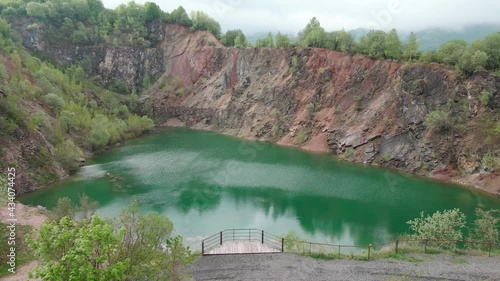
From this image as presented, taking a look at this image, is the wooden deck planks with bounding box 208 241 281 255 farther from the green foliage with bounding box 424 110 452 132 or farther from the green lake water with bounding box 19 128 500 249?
the green foliage with bounding box 424 110 452 132

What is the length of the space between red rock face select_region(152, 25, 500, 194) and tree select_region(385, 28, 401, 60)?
189cm

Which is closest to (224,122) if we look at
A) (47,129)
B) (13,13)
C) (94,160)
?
(94,160)

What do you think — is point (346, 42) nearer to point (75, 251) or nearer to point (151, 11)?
point (151, 11)

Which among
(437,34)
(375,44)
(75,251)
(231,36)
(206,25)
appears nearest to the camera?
(75,251)

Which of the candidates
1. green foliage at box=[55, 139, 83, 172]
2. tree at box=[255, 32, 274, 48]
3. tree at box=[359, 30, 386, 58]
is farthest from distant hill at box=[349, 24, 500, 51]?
green foliage at box=[55, 139, 83, 172]

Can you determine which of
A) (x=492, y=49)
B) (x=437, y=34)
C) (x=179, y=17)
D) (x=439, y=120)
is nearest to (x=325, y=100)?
(x=439, y=120)

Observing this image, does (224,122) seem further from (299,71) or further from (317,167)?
(317,167)

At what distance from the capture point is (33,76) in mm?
64062

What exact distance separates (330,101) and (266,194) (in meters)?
34.5

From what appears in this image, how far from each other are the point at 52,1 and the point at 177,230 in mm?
91053

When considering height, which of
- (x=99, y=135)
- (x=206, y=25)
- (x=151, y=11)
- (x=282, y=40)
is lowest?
(x=99, y=135)

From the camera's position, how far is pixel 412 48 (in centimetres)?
6300

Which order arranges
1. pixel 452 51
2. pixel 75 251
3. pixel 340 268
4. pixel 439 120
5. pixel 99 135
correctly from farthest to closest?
pixel 99 135 → pixel 452 51 → pixel 439 120 → pixel 340 268 → pixel 75 251

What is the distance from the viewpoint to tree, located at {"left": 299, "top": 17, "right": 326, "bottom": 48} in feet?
257
